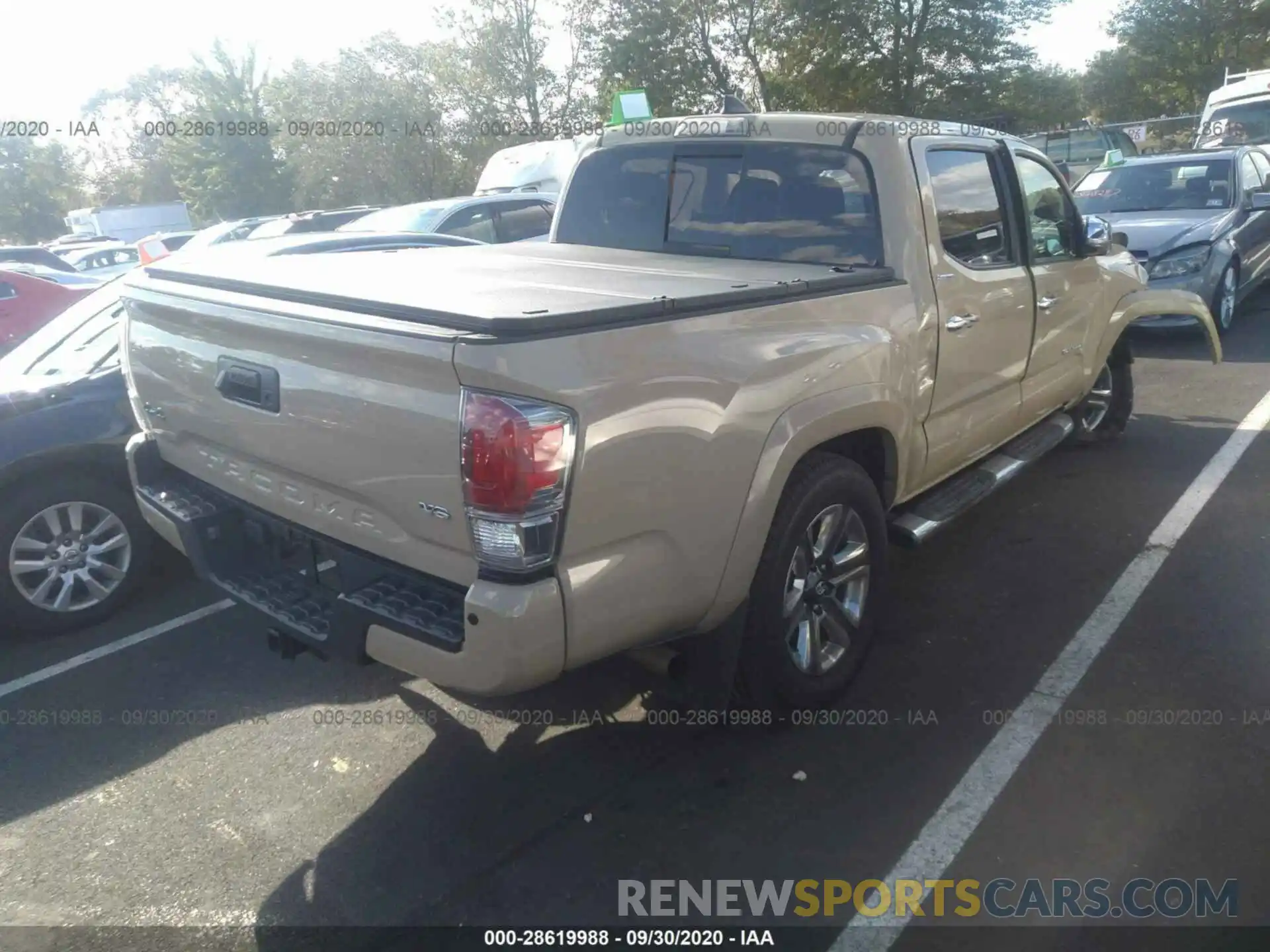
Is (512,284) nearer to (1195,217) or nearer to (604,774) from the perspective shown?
(604,774)

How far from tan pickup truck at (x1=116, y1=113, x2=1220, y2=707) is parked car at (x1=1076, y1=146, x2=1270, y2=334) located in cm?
504

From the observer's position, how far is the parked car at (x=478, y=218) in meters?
10.1

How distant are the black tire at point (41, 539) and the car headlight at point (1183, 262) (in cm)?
841

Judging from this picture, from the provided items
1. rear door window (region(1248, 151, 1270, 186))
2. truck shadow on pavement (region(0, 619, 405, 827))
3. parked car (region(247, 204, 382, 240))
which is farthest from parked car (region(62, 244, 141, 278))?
rear door window (region(1248, 151, 1270, 186))

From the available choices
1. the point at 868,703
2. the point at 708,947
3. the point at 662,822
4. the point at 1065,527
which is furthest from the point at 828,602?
the point at 1065,527

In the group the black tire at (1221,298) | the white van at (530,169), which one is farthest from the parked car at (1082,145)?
the black tire at (1221,298)

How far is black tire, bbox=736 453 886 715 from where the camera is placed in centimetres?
314

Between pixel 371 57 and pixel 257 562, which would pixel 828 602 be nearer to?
pixel 257 562

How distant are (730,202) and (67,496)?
3182 millimetres

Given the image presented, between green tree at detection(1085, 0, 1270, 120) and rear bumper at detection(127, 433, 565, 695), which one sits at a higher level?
green tree at detection(1085, 0, 1270, 120)

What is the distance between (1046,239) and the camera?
16.0ft

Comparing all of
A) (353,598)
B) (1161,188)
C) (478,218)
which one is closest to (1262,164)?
(1161,188)

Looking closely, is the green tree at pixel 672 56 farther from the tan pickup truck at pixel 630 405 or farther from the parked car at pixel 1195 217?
the tan pickup truck at pixel 630 405

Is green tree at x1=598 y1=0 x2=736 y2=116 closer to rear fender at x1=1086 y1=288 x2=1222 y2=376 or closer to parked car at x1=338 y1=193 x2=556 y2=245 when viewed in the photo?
parked car at x1=338 y1=193 x2=556 y2=245
